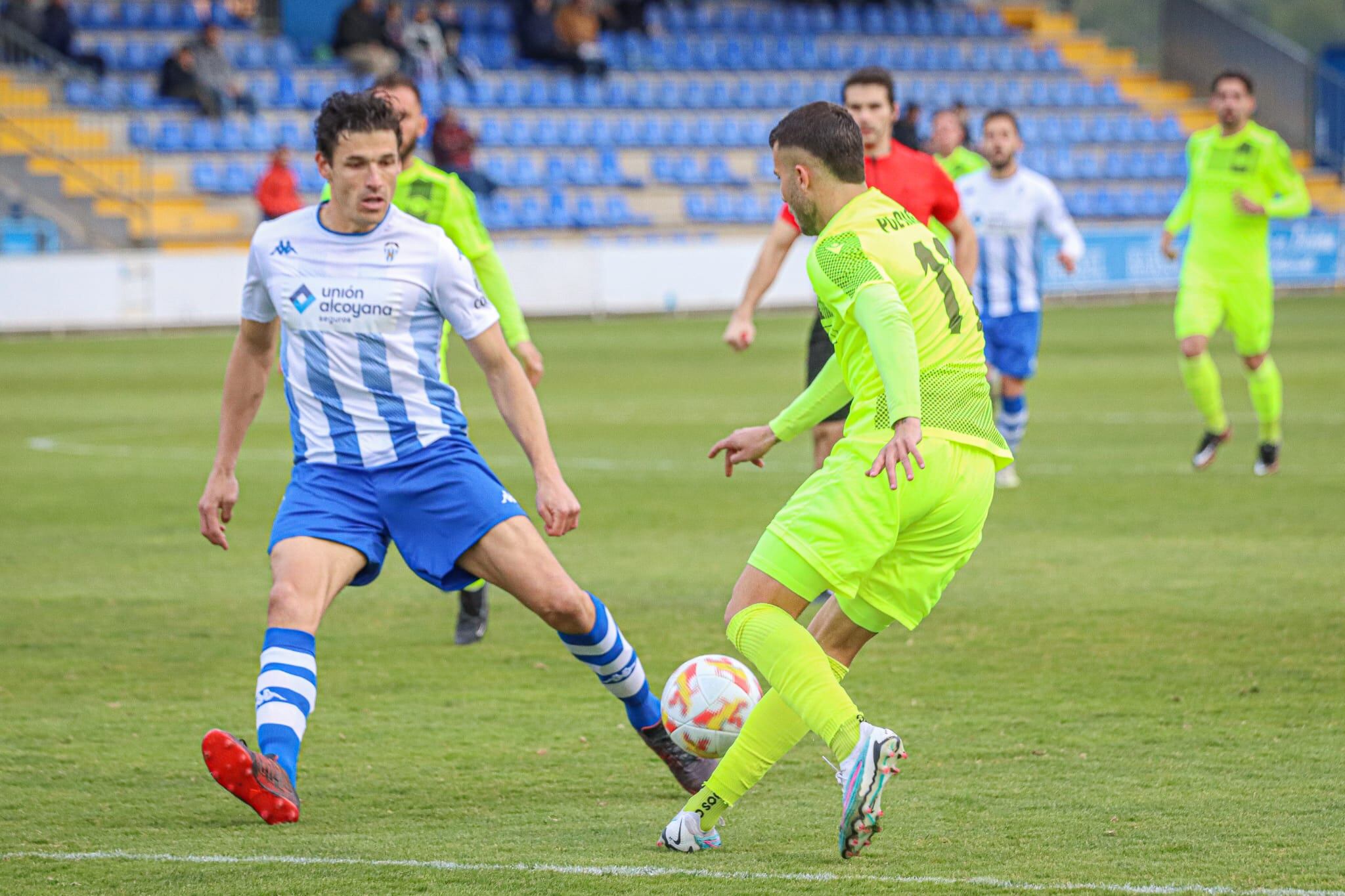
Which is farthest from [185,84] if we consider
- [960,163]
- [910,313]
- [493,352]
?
[910,313]

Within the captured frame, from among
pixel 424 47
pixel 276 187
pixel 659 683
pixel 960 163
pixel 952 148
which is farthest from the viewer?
pixel 424 47

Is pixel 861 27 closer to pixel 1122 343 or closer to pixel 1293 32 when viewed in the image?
pixel 1122 343

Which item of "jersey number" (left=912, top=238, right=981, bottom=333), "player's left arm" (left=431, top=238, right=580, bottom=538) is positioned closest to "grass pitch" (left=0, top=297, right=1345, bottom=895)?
A: "player's left arm" (left=431, top=238, right=580, bottom=538)

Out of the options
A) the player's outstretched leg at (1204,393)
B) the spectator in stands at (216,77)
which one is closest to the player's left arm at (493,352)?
the player's outstretched leg at (1204,393)

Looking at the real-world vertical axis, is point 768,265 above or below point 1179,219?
above

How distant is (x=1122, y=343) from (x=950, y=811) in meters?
17.7

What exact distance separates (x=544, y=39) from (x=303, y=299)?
28070 mm

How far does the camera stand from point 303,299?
4.91 metres

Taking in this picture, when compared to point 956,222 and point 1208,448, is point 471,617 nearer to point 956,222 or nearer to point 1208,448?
point 956,222

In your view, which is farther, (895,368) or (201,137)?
(201,137)

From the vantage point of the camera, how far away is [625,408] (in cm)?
1578

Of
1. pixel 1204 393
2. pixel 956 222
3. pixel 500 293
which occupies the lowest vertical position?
pixel 1204 393

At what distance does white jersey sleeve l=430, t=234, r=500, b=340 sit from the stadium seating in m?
23.8

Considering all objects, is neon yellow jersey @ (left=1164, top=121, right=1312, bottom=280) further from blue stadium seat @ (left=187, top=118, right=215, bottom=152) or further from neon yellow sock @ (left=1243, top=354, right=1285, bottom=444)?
blue stadium seat @ (left=187, top=118, right=215, bottom=152)
